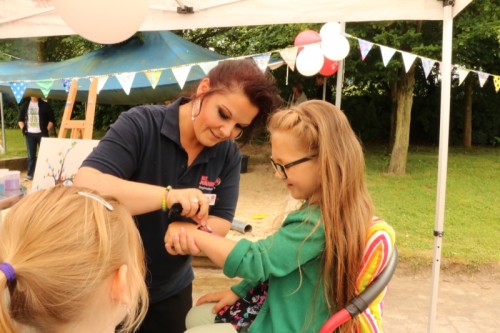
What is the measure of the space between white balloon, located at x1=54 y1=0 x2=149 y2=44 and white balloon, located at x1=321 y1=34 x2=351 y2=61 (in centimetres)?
367

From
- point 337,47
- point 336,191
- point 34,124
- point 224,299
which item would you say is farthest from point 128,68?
point 336,191

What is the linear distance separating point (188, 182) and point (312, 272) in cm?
58

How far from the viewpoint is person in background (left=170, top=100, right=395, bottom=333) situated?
1232 millimetres

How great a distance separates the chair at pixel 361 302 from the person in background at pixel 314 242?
24mm

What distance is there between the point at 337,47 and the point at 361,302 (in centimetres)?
482

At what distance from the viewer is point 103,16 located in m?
2.19

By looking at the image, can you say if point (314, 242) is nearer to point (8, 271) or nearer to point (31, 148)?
point (8, 271)

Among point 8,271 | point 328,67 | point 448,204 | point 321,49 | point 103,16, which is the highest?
point 321,49

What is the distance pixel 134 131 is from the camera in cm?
149

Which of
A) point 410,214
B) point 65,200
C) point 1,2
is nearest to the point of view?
point 65,200

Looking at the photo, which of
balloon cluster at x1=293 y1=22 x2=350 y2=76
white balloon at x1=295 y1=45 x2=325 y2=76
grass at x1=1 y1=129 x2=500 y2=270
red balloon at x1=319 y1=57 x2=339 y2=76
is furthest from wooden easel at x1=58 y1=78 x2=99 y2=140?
red balloon at x1=319 y1=57 x2=339 y2=76

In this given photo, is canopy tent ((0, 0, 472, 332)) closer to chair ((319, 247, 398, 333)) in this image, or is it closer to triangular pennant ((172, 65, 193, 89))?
chair ((319, 247, 398, 333))

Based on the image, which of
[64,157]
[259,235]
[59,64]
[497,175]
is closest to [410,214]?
[259,235]

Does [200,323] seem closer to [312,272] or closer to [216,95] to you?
[312,272]
